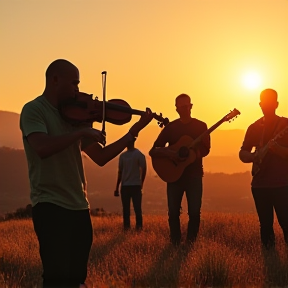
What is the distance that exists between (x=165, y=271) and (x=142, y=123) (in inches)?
→ 94.9

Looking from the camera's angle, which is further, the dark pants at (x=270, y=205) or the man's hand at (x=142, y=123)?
the dark pants at (x=270, y=205)

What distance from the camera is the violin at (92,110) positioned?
4.15 meters

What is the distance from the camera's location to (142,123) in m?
4.46

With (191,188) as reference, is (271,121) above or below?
above

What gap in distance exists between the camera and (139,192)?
12414mm

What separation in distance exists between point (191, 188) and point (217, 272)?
8.04ft

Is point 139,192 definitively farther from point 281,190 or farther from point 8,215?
point 8,215

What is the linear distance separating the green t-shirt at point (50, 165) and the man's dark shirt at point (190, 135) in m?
4.43

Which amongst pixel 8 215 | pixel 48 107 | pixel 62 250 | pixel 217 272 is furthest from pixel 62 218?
pixel 8 215

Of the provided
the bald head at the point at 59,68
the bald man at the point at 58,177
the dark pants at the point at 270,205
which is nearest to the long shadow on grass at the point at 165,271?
the dark pants at the point at 270,205

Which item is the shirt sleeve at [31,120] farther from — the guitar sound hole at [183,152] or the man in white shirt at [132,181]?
the man in white shirt at [132,181]

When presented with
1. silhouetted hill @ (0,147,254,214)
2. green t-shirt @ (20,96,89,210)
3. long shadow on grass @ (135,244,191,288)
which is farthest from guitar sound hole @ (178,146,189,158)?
silhouetted hill @ (0,147,254,214)

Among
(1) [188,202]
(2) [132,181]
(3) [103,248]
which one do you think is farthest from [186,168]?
(2) [132,181]

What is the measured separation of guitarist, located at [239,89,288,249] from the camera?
7.34 m
